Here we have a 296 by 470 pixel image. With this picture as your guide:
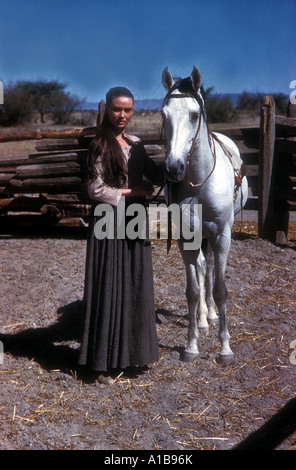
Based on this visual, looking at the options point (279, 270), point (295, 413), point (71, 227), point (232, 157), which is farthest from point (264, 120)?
point (295, 413)

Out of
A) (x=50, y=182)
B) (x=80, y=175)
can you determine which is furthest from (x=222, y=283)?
(x=50, y=182)

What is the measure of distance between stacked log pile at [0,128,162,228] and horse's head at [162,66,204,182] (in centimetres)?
467

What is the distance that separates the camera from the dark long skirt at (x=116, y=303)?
3791mm

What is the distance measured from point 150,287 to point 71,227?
201 inches

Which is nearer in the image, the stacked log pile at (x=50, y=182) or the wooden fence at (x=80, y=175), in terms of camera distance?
the wooden fence at (x=80, y=175)

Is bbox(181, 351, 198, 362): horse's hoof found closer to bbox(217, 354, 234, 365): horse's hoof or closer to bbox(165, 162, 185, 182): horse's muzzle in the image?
bbox(217, 354, 234, 365): horse's hoof

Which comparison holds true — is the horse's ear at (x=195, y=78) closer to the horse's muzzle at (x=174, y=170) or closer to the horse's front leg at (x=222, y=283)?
the horse's muzzle at (x=174, y=170)

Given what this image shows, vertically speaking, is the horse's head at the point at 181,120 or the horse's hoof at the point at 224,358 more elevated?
the horse's head at the point at 181,120

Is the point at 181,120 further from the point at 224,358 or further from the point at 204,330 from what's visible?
the point at 204,330

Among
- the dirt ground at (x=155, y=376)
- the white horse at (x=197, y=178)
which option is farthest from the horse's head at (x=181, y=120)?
the dirt ground at (x=155, y=376)

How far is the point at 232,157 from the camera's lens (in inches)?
186

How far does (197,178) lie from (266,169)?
4065 millimetres

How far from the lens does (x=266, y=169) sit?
25.2 feet
